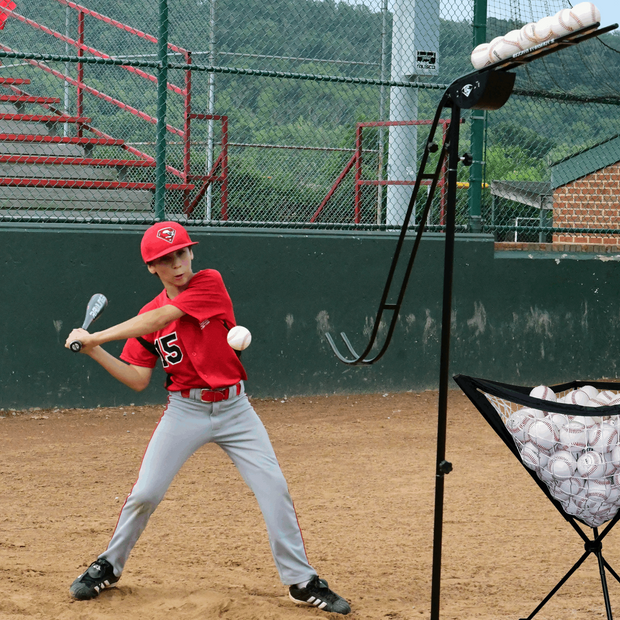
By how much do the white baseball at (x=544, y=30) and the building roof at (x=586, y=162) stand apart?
778 centimetres

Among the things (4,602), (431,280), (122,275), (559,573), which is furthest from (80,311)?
(559,573)

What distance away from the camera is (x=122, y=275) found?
24.6ft

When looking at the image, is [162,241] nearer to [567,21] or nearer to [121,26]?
[567,21]

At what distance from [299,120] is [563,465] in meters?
6.51

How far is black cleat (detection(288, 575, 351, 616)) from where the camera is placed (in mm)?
3479

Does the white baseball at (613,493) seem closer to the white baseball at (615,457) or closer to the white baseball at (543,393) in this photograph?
the white baseball at (615,457)

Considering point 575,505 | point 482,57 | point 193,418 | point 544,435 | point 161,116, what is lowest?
point 575,505

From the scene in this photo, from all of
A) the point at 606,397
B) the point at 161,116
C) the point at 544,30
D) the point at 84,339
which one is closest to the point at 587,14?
the point at 544,30

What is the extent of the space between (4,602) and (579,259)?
7238 millimetres

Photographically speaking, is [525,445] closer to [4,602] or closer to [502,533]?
[502,533]

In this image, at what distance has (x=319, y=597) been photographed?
3.50 m

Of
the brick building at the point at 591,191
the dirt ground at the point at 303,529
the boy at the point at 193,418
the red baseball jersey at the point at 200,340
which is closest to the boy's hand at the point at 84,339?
the boy at the point at 193,418

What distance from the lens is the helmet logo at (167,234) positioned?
355 centimetres

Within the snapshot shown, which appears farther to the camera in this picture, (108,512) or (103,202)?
(103,202)
